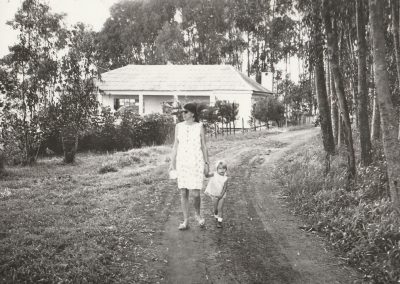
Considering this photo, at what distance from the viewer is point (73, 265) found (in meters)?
4.89

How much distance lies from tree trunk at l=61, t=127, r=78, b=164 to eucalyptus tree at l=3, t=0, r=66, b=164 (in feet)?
2.92

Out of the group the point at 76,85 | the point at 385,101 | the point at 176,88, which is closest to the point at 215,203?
the point at 385,101

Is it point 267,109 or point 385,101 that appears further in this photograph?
point 267,109

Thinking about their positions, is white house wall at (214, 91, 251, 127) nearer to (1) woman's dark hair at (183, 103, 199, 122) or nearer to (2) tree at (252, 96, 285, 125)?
(2) tree at (252, 96, 285, 125)

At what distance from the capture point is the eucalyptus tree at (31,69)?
14.3 meters

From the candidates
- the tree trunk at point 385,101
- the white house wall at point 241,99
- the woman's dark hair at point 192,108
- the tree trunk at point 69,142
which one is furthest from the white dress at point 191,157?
the white house wall at point 241,99

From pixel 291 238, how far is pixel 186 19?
45.0 meters

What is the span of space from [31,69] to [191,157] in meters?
10.7

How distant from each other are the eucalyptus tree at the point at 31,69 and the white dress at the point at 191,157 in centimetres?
1009

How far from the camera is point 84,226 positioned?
6426 millimetres

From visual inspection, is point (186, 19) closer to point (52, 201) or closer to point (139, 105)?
point (139, 105)

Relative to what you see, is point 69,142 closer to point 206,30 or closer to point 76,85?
point 76,85

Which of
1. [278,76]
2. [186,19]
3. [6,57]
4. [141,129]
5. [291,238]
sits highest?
[186,19]

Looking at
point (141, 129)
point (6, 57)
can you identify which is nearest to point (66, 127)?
point (6, 57)
